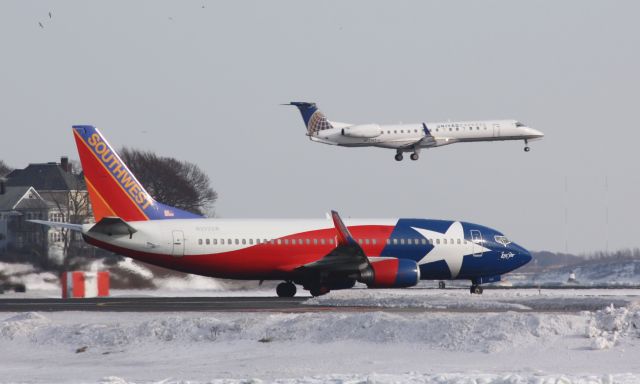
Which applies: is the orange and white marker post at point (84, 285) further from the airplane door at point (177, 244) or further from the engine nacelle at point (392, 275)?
the engine nacelle at point (392, 275)

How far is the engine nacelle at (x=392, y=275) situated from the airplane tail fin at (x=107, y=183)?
719 centimetres

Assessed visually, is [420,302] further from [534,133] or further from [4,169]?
[4,169]

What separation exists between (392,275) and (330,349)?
1593 cm

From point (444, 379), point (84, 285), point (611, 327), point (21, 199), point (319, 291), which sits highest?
point (21, 199)

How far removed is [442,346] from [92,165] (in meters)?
20.4

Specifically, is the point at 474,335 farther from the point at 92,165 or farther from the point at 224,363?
the point at 92,165

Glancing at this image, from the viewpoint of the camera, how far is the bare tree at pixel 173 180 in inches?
4274

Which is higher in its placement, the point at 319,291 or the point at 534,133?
the point at 534,133

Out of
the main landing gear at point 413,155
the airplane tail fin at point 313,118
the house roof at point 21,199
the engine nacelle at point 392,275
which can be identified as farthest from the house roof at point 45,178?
the engine nacelle at point 392,275

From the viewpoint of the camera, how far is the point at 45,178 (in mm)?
119312

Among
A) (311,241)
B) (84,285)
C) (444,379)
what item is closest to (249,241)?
(311,241)

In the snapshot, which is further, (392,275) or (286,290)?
(286,290)

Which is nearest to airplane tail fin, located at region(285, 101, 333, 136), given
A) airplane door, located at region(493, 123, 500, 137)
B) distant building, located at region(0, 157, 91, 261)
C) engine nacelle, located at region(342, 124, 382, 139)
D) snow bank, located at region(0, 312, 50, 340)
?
engine nacelle, located at region(342, 124, 382, 139)

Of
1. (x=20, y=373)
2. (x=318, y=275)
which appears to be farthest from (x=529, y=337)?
(x=318, y=275)
